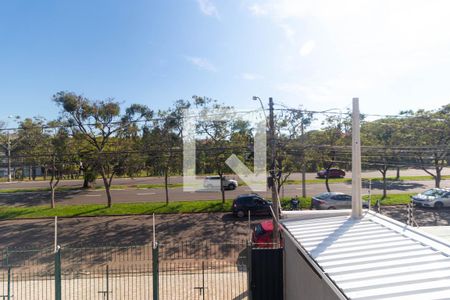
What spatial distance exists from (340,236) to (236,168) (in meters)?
13.2

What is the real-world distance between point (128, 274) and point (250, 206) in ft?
27.1

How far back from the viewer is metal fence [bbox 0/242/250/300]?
23.7ft

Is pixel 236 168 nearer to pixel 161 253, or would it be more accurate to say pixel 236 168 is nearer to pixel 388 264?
pixel 161 253

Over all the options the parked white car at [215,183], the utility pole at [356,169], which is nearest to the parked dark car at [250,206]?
the parked white car at [215,183]

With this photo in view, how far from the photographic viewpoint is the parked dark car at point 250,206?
1539 cm

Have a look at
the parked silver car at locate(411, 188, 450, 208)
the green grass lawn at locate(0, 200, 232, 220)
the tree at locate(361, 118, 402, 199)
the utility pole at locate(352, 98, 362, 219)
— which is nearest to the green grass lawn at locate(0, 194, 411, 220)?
the green grass lawn at locate(0, 200, 232, 220)

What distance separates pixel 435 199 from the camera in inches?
672

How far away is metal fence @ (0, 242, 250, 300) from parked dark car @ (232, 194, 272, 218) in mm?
4320

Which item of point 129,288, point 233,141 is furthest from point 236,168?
point 129,288

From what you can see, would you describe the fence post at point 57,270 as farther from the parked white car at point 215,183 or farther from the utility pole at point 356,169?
the parked white car at point 215,183

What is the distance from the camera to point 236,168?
17.8 metres

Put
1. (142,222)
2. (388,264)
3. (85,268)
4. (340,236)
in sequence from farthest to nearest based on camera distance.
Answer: (142,222)
(85,268)
(340,236)
(388,264)

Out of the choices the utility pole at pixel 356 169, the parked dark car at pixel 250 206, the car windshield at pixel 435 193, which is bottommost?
the parked dark car at pixel 250 206

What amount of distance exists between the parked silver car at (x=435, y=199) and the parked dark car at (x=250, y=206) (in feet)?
31.1
